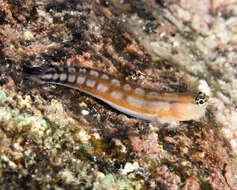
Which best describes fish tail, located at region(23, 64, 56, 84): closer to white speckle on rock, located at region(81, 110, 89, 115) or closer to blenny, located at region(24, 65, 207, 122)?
blenny, located at region(24, 65, 207, 122)

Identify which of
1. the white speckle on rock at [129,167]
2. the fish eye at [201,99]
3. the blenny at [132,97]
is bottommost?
the white speckle on rock at [129,167]

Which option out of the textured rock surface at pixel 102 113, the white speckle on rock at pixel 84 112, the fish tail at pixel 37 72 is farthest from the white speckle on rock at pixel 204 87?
the fish tail at pixel 37 72

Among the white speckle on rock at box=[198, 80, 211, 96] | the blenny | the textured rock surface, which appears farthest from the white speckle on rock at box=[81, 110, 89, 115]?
the white speckle on rock at box=[198, 80, 211, 96]

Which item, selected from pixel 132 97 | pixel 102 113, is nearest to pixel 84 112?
pixel 102 113

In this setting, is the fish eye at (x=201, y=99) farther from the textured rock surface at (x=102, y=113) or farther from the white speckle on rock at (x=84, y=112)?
the white speckle on rock at (x=84, y=112)

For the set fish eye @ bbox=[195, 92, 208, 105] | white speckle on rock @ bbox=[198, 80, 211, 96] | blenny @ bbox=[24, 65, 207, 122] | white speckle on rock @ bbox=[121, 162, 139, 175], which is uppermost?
fish eye @ bbox=[195, 92, 208, 105]

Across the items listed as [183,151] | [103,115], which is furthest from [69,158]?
[183,151]

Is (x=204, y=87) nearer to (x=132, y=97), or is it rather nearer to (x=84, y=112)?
(x=132, y=97)

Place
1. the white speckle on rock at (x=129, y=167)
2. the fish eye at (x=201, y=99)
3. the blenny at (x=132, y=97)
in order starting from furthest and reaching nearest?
1. the fish eye at (x=201, y=99)
2. the blenny at (x=132, y=97)
3. the white speckle on rock at (x=129, y=167)
